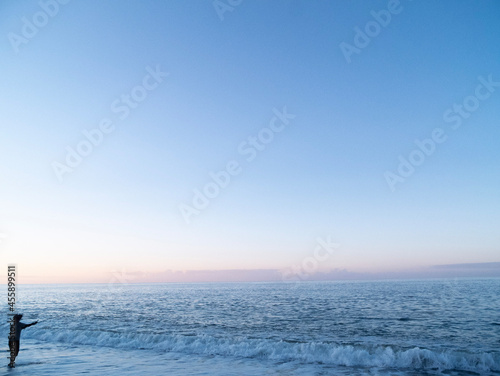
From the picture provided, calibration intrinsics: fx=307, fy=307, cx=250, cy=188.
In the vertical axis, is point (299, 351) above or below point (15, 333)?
below

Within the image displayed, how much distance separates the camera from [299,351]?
19.4 metres

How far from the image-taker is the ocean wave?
16609 mm

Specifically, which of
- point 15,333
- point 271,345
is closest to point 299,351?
point 271,345

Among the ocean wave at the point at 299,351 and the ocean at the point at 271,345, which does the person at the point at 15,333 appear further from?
the ocean wave at the point at 299,351

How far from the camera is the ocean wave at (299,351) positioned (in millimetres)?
16609

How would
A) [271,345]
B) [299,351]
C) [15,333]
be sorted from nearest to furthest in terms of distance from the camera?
→ [15,333]
[299,351]
[271,345]

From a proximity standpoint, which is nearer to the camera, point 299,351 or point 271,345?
point 299,351

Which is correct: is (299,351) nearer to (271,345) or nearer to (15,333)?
(271,345)

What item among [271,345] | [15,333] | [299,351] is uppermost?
[15,333]

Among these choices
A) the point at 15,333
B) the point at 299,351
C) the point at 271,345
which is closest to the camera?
the point at 15,333

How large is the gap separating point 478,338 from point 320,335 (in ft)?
34.8

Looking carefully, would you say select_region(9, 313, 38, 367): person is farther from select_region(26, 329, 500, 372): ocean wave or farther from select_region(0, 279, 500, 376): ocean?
select_region(26, 329, 500, 372): ocean wave

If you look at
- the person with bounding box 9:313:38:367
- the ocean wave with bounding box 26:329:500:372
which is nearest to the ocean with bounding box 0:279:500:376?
the ocean wave with bounding box 26:329:500:372

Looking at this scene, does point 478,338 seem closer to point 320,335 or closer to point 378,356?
point 378,356
